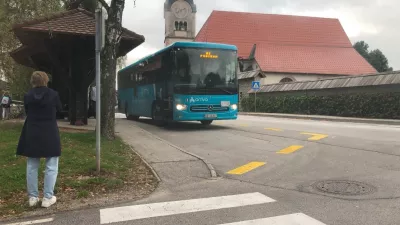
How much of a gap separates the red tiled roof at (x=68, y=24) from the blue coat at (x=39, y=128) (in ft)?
27.9

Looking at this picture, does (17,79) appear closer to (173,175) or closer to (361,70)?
(173,175)

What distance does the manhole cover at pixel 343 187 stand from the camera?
605 cm

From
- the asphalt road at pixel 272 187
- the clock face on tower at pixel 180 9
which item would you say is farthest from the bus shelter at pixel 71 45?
the clock face on tower at pixel 180 9

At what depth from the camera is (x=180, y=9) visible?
246 feet

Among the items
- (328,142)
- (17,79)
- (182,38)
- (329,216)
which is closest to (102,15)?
(329,216)

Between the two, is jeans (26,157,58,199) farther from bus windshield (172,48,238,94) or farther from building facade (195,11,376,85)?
building facade (195,11,376,85)

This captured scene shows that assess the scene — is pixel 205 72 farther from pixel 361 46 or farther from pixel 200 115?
pixel 361 46

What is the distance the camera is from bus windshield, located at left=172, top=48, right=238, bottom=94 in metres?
15.1

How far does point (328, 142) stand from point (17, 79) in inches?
799

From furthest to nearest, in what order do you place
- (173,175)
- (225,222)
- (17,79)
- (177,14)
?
(177,14), (17,79), (173,175), (225,222)

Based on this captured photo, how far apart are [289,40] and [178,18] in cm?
2299

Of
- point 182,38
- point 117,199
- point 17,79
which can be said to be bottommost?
point 117,199

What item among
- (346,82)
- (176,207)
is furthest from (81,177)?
(346,82)

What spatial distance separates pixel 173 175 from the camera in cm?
750
